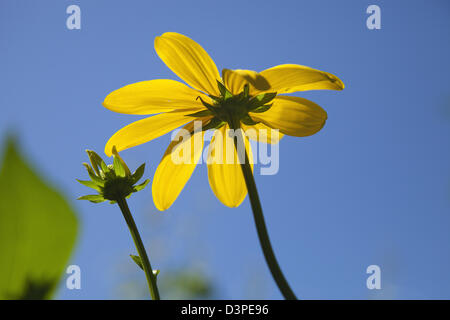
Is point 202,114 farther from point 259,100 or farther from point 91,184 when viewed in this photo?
point 91,184

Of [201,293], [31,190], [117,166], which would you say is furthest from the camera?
[201,293]

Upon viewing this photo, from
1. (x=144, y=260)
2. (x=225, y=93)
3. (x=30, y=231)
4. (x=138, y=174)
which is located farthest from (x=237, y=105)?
(x=30, y=231)

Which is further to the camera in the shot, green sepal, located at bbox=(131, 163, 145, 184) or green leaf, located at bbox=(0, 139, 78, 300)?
green sepal, located at bbox=(131, 163, 145, 184)

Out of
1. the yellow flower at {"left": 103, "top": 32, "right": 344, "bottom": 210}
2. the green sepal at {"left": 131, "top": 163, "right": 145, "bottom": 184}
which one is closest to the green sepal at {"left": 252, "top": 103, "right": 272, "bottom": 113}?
the yellow flower at {"left": 103, "top": 32, "right": 344, "bottom": 210}

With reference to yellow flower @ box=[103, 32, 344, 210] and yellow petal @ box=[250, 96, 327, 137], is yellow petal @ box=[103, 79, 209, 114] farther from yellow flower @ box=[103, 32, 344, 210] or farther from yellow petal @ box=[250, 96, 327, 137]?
yellow petal @ box=[250, 96, 327, 137]

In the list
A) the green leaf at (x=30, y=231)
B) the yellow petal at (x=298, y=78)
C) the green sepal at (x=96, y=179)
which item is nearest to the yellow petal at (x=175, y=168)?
the green sepal at (x=96, y=179)
